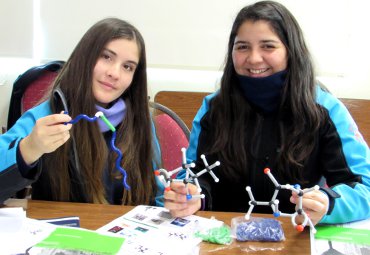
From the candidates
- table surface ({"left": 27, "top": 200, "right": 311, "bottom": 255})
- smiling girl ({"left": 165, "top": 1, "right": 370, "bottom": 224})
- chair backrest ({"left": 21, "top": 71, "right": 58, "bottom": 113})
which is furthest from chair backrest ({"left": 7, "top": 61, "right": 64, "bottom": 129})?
smiling girl ({"left": 165, "top": 1, "right": 370, "bottom": 224})

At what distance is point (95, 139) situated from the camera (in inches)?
48.9

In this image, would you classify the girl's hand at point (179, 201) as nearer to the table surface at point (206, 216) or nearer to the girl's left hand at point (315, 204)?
the table surface at point (206, 216)

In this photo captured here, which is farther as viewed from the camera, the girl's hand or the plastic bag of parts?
the girl's hand

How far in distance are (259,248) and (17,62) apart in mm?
2296

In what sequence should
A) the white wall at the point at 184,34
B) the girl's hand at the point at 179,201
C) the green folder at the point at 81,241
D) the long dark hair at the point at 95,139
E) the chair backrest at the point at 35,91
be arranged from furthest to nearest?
1. the white wall at the point at 184,34
2. the chair backrest at the point at 35,91
3. the long dark hair at the point at 95,139
4. the girl's hand at the point at 179,201
5. the green folder at the point at 81,241

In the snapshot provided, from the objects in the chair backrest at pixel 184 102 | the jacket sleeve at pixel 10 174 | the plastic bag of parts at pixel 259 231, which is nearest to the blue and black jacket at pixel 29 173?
the jacket sleeve at pixel 10 174

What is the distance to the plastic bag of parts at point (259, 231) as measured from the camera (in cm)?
88

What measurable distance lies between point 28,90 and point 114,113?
0.58 m

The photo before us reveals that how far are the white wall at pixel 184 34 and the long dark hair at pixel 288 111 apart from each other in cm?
113

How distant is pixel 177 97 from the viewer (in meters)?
2.46

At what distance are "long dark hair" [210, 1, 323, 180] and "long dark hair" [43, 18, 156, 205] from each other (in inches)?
10.4

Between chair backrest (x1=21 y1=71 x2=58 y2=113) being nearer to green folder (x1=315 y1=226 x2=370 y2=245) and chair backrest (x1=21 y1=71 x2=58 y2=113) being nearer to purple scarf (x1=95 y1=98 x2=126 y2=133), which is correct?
purple scarf (x1=95 y1=98 x2=126 y2=133)

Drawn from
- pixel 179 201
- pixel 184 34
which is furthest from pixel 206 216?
pixel 184 34

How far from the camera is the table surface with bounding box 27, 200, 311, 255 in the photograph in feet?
2.76
